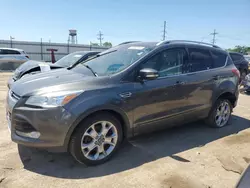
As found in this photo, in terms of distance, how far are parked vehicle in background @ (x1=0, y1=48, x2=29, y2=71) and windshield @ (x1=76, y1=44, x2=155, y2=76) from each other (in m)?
13.2

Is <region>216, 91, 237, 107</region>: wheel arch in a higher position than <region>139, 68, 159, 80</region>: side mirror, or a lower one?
lower

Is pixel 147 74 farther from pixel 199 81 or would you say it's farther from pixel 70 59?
pixel 70 59

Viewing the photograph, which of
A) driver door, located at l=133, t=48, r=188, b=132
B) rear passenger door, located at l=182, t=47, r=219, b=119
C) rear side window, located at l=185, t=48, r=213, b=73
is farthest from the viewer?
rear side window, located at l=185, t=48, r=213, b=73

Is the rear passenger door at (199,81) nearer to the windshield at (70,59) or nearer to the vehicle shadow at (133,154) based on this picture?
the vehicle shadow at (133,154)

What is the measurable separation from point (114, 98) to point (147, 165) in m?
1.07

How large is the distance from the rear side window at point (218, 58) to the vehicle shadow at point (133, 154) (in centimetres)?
135

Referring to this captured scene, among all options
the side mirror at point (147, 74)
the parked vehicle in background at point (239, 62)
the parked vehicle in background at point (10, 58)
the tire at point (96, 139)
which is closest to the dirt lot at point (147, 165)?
the tire at point (96, 139)

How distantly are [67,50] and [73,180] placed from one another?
2875 centimetres

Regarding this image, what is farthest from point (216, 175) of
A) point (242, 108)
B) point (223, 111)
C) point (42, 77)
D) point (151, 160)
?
point (242, 108)

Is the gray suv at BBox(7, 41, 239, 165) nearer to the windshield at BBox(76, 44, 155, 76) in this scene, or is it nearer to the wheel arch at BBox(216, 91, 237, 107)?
the windshield at BBox(76, 44, 155, 76)

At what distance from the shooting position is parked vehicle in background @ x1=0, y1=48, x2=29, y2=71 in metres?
15.2

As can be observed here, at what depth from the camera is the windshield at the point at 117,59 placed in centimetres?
347

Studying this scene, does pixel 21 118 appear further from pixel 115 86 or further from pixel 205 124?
pixel 205 124

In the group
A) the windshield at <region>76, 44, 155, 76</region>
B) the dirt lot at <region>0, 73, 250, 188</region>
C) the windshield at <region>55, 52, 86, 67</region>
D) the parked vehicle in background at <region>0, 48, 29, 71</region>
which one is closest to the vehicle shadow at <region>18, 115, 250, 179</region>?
the dirt lot at <region>0, 73, 250, 188</region>
